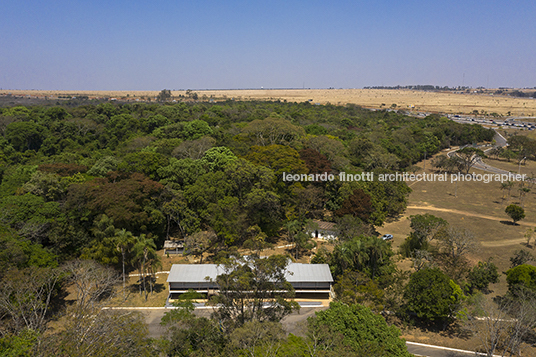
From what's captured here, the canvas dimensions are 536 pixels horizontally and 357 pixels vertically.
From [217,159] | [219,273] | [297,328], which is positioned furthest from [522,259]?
[217,159]

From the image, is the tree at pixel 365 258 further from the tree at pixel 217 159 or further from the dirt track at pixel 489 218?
the tree at pixel 217 159

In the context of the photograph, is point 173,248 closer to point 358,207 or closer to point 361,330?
point 358,207

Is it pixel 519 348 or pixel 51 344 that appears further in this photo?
pixel 519 348

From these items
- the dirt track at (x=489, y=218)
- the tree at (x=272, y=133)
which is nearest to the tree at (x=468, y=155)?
the dirt track at (x=489, y=218)

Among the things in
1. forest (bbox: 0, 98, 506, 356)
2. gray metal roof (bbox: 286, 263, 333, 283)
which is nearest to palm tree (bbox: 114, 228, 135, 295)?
forest (bbox: 0, 98, 506, 356)

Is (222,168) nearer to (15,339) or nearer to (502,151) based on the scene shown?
(15,339)

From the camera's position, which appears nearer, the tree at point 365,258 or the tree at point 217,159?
the tree at point 365,258

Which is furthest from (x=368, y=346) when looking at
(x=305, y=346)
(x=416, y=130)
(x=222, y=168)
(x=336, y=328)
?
(x=416, y=130)
